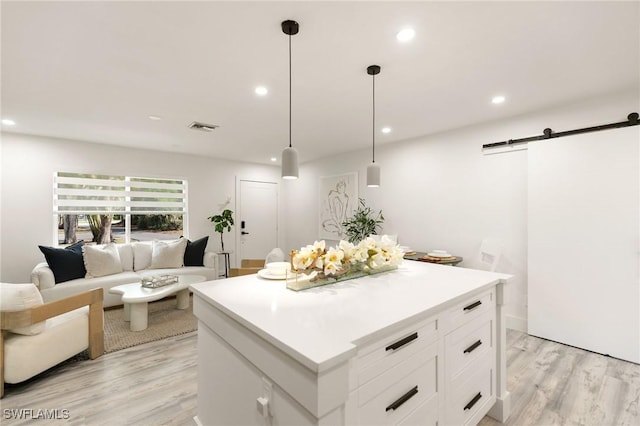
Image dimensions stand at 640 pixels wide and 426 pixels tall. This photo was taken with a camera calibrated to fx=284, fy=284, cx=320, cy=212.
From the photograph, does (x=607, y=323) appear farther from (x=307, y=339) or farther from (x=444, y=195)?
(x=307, y=339)

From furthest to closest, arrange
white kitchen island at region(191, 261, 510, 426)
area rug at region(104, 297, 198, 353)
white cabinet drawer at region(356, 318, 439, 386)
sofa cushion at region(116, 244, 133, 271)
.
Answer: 1. sofa cushion at region(116, 244, 133, 271)
2. area rug at region(104, 297, 198, 353)
3. white cabinet drawer at region(356, 318, 439, 386)
4. white kitchen island at region(191, 261, 510, 426)

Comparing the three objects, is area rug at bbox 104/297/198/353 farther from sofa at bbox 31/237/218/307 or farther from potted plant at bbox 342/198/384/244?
potted plant at bbox 342/198/384/244

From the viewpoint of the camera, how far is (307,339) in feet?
3.13

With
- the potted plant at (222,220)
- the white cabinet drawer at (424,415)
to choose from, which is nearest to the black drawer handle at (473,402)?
the white cabinet drawer at (424,415)

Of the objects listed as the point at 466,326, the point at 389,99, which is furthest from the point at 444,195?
the point at 466,326

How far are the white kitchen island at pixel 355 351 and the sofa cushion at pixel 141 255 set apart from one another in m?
3.59

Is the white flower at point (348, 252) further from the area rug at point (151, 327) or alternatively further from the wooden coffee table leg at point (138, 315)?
the wooden coffee table leg at point (138, 315)

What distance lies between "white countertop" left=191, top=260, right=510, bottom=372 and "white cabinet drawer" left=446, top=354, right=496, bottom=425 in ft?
1.57

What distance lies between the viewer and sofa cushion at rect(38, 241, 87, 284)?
3.67m

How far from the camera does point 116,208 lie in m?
4.73

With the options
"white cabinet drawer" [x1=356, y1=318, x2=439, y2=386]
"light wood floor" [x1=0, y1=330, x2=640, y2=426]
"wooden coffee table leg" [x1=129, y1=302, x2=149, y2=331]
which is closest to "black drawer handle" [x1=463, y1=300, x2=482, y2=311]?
"white cabinet drawer" [x1=356, y1=318, x2=439, y2=386]

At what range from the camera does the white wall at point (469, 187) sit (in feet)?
10.1

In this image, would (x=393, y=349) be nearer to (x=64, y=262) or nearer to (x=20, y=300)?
(x=20, y=300)

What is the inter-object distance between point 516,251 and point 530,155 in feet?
3.59
